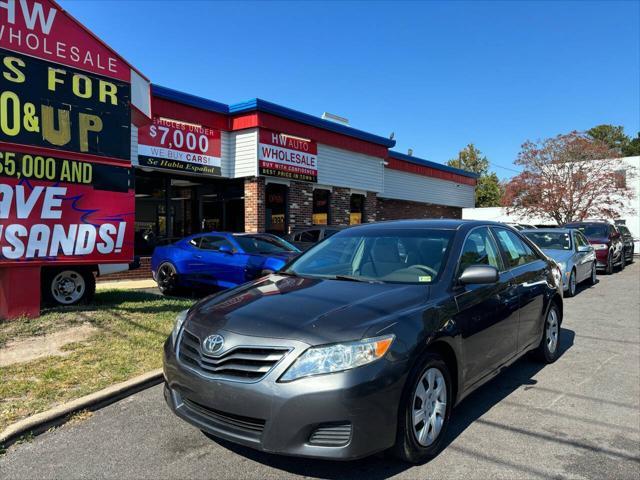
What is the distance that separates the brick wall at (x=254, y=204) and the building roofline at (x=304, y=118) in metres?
2.08

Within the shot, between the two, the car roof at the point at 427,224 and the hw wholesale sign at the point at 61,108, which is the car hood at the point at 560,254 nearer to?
the car roof at the point at 427,224

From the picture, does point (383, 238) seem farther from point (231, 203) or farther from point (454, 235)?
point (231, 203)

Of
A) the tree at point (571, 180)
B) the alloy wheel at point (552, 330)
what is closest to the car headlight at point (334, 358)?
the alloy wheel at point (552, 330)

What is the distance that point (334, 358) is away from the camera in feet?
9.04

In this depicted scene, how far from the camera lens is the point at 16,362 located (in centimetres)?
498

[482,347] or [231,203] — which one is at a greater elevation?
[231,203]

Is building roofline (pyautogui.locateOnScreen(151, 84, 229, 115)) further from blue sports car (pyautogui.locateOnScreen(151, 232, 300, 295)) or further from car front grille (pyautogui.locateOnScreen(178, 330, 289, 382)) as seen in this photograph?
car front grille (pyautogui.locateOnScreen(178, 330, 289, 382))

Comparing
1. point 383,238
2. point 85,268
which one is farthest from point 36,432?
point 85,268

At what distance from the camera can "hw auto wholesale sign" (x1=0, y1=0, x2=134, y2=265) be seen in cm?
648

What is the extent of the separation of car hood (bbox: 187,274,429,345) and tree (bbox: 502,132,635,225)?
24.3 m

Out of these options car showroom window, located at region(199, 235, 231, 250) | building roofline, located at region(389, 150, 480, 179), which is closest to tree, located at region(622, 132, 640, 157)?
building roofline, located at region(389, 150, 480, 179)

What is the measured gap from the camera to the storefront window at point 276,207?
613 inches

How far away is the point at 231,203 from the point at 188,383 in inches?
511

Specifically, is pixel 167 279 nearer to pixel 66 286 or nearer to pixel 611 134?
pixel 66 286
